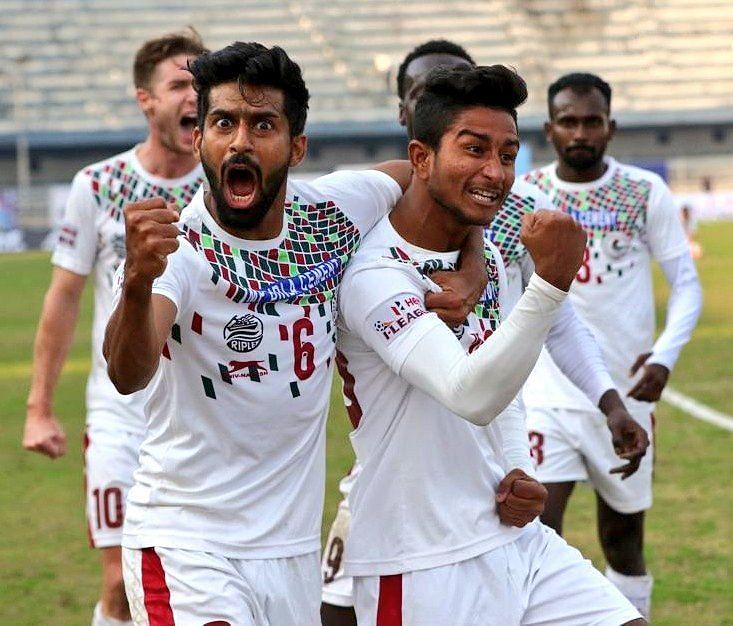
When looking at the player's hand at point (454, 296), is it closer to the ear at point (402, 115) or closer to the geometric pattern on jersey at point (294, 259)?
the geometric pattern on jersey at point (294, 259)

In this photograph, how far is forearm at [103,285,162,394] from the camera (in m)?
3.39

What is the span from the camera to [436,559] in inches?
158

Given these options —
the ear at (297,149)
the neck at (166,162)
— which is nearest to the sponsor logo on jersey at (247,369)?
the ear at (297,149)

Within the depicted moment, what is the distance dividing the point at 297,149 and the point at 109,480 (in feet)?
7.91

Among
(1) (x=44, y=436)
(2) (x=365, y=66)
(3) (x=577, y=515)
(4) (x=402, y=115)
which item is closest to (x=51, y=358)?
(1) (x=44, y=436)

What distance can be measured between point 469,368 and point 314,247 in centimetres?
68

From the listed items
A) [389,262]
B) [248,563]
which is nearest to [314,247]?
[389,262]

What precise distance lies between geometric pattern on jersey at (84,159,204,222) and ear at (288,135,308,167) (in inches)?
82.0

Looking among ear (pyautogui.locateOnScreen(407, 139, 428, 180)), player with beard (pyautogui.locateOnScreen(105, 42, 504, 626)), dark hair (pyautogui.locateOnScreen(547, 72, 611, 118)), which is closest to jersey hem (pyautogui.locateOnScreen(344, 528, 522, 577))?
player with beard (pyautogui.locateOnScreen(105, 42, 504, 626))

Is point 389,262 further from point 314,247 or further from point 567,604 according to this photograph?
point 567,604

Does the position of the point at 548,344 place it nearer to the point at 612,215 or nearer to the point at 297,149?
the point at 297,149

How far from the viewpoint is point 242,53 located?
12.9 feet

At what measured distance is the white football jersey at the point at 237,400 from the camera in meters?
3.88

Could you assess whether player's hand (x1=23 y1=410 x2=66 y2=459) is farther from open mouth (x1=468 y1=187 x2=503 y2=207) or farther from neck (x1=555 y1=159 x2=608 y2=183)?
neck (x1=555 y1=159 x2=608 y2=183)
